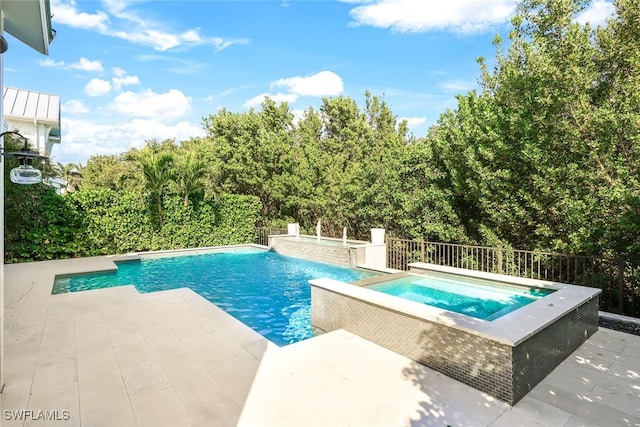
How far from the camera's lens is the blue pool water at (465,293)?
5.93 metres

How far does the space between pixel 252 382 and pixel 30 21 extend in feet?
19.1

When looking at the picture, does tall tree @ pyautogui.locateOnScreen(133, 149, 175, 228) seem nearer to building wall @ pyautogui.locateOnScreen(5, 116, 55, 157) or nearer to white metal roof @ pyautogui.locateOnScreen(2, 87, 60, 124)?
building wall @ pyautogui.locateOnScreen(5, 116, 55, 157)

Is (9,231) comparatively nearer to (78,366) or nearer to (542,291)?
(78,366)

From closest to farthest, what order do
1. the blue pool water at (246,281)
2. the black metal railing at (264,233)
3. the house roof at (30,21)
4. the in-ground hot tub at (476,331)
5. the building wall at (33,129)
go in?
the in-ground hot tub at (476,331)
the house roof at (30,21)
the blue pool water at (246,281)
the black metal railing at (264,233)
the building wall at (33,129)

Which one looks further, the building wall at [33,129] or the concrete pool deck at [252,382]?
the building wall at [33,129]

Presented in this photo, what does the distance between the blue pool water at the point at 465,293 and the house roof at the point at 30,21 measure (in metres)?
6.83

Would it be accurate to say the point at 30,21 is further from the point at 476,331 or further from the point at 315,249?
the point at 315,249

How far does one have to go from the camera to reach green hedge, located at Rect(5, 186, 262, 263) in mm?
10844

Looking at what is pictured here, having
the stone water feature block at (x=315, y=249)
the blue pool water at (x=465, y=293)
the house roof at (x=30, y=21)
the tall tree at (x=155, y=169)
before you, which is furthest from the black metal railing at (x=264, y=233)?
the house roof at (x=30, y=21)

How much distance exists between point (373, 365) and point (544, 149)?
6.43 metres

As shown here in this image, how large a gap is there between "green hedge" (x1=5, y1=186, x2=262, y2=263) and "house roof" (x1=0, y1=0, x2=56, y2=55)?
710cm

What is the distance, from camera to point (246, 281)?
373 inches

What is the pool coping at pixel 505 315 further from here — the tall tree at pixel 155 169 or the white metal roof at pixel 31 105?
the white metal roof at pixel 31 105

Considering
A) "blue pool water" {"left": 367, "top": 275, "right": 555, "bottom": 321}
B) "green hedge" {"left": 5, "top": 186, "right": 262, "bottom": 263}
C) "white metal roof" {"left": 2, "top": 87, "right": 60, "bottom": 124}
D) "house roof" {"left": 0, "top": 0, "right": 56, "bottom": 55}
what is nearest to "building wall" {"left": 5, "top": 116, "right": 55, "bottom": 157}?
"white metal roof" {"left": 2, "top": 87, "right": 60, "bottom": 124}
